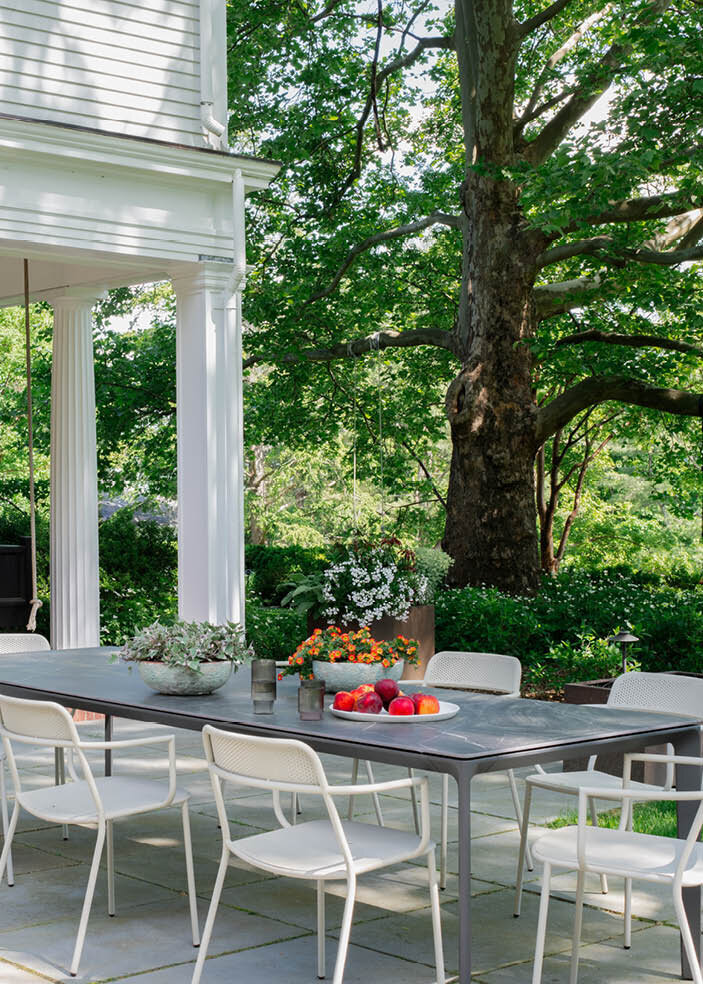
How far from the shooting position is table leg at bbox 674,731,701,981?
4141 millimetres

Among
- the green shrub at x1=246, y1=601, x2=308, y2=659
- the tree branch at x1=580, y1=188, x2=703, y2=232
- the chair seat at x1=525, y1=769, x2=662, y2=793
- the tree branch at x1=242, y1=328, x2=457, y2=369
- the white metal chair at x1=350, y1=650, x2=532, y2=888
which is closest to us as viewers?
the chair seat at x1=525, y1=769, x2=662, y2=793

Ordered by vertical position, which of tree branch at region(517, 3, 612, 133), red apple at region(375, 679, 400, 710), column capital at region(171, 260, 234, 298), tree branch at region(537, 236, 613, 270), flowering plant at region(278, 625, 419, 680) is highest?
tree branch at region(517, 3, 612, 133)

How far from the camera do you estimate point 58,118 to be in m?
7.44

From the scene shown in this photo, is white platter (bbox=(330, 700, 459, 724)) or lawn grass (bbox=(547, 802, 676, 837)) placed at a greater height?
white platter (bbox=(330, 700, 459, 724))

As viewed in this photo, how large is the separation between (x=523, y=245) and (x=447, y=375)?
415 cm

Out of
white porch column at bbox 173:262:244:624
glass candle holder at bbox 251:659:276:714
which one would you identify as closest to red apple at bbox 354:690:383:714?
glass candle holder at bbox 251:659:276:714

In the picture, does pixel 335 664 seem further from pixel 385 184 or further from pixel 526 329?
pixel 385 184

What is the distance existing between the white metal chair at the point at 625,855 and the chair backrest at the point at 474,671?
5.12 ft

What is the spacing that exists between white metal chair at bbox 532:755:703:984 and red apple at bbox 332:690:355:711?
2.66ft

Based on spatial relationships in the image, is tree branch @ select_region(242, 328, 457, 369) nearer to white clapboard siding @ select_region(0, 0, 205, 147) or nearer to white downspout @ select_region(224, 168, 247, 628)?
white downspout @ select_region(224, 168, 247, 628)

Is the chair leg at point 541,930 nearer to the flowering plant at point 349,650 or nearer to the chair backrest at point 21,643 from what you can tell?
the flowering plant at point 349,650

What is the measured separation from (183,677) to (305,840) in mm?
1108

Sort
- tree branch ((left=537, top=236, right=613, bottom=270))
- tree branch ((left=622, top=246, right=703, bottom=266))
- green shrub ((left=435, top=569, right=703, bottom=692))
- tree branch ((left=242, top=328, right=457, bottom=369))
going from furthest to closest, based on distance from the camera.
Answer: tree branch ((left=242, top=328, right=457, bottom=369)) → tree branch ((left=537, top=236, right=613, bottom=270)) → tree branch ((left=622, top=246, right=703, bottom=266)) → green shrub ((left=435, top=569, right=703, bottom=692))

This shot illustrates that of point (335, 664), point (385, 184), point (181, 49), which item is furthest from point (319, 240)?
point (335, 664)
